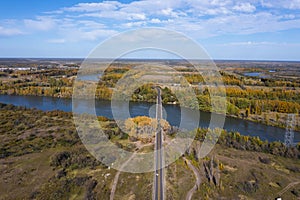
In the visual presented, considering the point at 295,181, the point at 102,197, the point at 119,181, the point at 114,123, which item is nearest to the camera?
the point at 102,197

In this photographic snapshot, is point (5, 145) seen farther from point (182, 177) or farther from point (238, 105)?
point (238, 105)

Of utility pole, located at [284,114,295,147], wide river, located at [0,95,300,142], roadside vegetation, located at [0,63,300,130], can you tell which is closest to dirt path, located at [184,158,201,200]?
utility pole, located at [284,114,295,147]

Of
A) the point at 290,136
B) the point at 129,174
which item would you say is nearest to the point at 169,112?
the point at 290,136

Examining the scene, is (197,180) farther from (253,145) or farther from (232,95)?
(232,95)

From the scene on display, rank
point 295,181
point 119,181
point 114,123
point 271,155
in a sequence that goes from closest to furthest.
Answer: point 119,181, point 295,181, point 271,155, point 114,123

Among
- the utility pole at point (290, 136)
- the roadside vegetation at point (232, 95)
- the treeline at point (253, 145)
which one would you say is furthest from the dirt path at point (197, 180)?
the roadside vegetation at point (232, 95)

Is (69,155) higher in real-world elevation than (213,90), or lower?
lower

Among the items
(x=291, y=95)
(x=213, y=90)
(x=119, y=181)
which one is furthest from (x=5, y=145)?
(x=291, y=95)

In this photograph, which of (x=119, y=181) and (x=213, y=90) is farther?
(x=213, y=90)
